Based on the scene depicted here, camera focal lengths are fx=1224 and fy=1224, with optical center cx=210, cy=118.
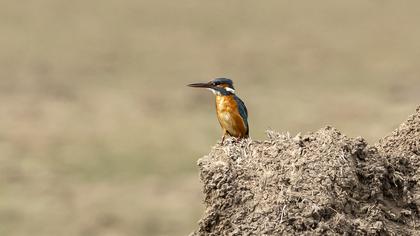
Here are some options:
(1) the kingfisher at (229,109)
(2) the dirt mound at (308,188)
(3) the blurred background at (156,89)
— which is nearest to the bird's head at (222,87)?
(1) the kingfisher at (229,109)

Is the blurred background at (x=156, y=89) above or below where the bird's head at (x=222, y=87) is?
above

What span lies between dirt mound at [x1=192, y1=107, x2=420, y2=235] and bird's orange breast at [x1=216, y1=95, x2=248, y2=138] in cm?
212

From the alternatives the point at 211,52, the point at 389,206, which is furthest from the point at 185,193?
the point at 211,52

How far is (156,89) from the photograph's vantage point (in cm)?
3033

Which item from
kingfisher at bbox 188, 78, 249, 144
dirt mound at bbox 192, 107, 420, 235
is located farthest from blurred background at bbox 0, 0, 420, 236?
dirt mound at bbox 192, 107, 420, 235

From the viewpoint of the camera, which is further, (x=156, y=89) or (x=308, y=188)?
(x=156, y=89)

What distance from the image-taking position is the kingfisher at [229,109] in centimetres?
977

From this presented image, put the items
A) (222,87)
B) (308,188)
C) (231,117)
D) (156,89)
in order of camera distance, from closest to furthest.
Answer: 1. (308,188)
2. (231,117)
3. (222,87)
4. (156,89)

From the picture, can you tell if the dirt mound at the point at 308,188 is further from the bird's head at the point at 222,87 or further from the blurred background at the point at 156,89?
the blurred background at the point at 156,89

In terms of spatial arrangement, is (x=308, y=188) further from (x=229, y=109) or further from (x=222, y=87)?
(x=222, y=87)

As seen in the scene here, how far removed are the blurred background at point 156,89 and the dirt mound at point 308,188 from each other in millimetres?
10812

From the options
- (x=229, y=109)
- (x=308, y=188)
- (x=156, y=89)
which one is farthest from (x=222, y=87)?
(x=156, y=89)

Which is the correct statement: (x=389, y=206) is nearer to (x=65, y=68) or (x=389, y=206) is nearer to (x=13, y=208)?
(x=13, y=208)

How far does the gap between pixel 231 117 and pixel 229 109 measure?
81mm
